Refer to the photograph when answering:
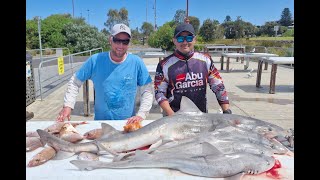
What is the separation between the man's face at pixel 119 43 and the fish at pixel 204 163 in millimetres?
1536

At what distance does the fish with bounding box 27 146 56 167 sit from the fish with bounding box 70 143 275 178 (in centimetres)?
23

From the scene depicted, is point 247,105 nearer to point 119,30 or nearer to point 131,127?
point 119,30

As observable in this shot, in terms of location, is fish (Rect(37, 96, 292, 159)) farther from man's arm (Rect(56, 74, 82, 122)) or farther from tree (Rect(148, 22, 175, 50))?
tree (Rect(148, 22, 175, 50))

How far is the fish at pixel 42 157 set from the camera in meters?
2.31

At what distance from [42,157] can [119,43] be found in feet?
5.20

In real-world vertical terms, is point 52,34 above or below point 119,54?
above

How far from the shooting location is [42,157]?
236cm

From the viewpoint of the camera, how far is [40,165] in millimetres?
2314

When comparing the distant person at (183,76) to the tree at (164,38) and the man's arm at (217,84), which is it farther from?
the tree at (164,38)

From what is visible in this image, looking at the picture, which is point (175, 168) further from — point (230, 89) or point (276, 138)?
point (230, 89)

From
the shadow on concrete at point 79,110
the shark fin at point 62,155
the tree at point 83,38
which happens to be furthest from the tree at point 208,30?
the shark fin at point 62,155

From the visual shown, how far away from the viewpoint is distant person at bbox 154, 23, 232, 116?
3576mm

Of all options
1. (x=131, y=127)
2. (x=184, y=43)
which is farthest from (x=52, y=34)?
(x=131, y=127)

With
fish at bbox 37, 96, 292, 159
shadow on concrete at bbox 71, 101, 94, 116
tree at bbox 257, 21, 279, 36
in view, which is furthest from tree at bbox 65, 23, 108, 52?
tree at bbox 257, 21, 279, 36
